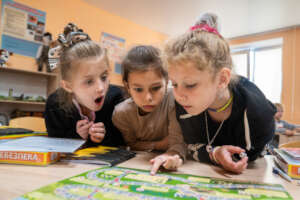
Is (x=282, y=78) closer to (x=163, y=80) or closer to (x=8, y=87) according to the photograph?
(x=163, y=80)

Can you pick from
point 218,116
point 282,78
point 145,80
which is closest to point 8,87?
point 145,80

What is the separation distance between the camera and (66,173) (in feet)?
1.72

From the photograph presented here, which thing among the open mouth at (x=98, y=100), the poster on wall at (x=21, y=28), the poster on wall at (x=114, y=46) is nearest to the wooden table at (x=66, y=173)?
the open mouth at (x=98, y=100)

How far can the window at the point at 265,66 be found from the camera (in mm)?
4004

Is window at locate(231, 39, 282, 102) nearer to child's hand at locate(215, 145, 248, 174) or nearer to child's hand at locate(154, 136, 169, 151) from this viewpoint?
child's hand at locate(154, 136, 169, 151)

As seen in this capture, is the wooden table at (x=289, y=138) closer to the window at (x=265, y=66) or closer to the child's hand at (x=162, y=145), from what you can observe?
the window at (x=265, y=66)

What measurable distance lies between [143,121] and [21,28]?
2.50 meters

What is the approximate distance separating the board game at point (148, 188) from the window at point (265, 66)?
12.6 ft

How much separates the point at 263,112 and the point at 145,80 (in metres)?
0.39

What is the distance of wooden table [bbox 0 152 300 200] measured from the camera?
42 cm

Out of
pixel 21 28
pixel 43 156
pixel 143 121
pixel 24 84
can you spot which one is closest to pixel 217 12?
pixel 21 28

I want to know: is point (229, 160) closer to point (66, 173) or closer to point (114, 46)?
point (66, 173)

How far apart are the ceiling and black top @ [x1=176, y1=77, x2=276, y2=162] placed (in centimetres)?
254

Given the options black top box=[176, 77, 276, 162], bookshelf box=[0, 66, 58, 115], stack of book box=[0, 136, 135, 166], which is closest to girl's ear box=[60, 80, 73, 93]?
stack of book box=[0, 136, 135, 166]
